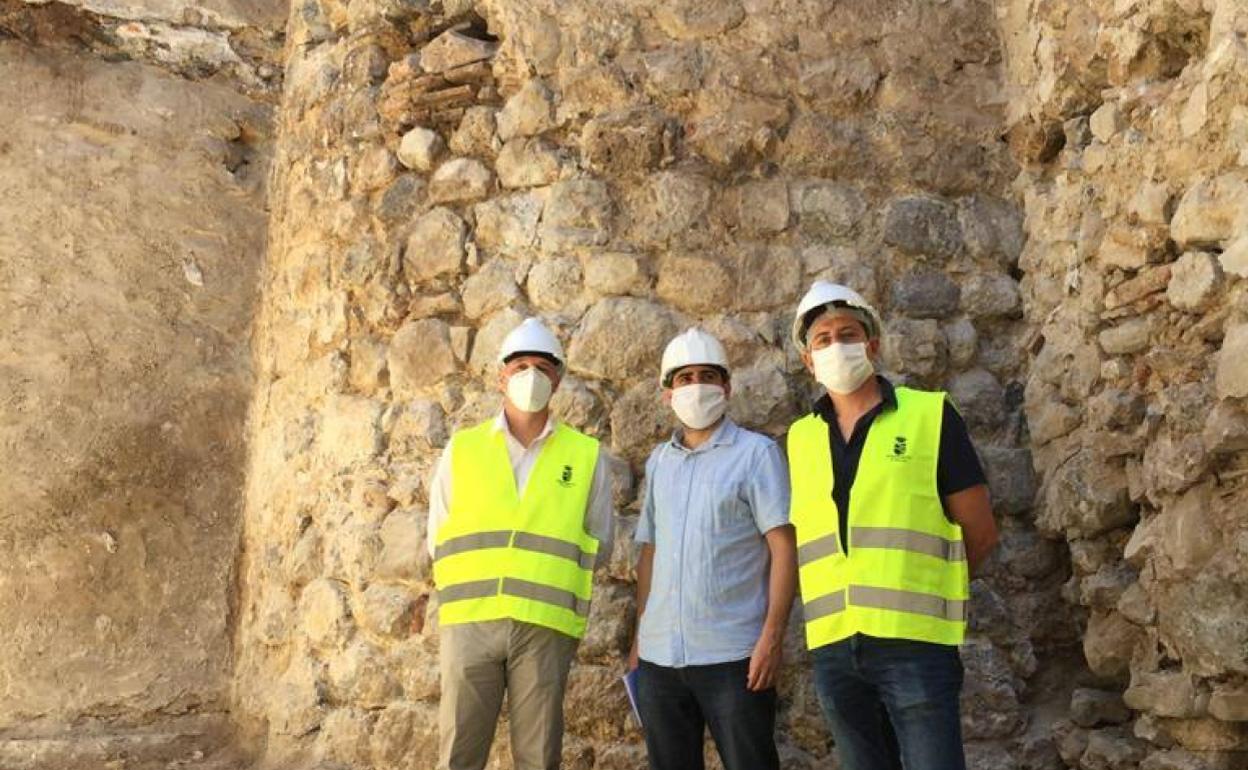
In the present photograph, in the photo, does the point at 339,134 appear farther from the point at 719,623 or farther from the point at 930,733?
the point at 930,733

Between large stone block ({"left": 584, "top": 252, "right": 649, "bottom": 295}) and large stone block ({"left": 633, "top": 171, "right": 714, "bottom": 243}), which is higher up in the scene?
large stone block ({"left": 633, "top": 171, "right": 714, "bottom": 243})

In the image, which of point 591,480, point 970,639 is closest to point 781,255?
point 591,480

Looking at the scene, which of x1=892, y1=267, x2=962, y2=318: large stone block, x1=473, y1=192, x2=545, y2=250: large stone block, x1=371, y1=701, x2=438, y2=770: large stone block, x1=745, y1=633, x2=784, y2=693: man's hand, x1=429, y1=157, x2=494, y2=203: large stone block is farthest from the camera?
x1=429, y1=157, x2=494, y2=203: large stone block

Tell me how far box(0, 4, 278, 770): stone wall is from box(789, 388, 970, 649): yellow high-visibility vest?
2.72m

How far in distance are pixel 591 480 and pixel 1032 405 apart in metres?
1.49

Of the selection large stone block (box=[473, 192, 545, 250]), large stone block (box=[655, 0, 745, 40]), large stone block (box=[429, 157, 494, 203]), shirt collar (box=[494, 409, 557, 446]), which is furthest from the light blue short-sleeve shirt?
large stone block (box=[655, 0, 745, 40])

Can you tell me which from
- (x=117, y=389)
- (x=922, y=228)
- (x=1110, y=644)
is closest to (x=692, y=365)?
(x=922, y=228)

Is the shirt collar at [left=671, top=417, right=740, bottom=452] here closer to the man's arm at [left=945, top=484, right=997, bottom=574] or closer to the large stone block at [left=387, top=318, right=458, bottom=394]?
the man's arm at [left=945, top=484, right=997, bottom=574]

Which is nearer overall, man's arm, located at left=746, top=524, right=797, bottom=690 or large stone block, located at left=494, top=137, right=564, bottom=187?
man's arm, located at left=746, top=524, right=797, bottom=690

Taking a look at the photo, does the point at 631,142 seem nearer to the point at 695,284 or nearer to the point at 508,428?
the point at 695,284

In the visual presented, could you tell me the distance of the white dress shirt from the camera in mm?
3930

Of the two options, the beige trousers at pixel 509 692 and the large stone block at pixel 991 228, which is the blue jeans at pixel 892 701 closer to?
the beige trousers at pixel 509 692

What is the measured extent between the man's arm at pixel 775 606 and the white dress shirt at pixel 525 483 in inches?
20.3

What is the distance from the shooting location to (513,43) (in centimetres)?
467
